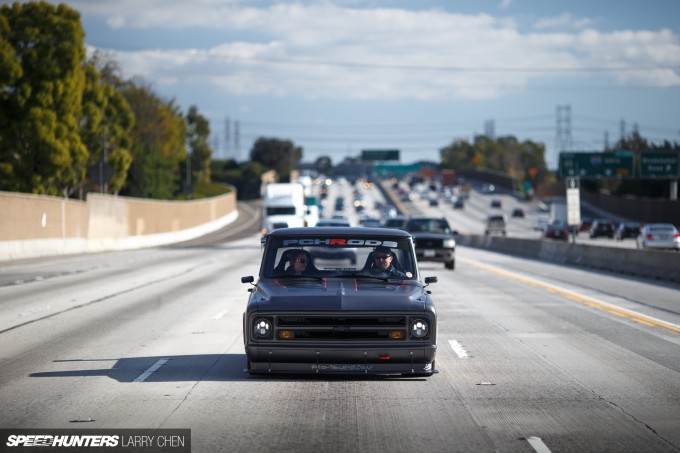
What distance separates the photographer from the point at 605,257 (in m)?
40.7

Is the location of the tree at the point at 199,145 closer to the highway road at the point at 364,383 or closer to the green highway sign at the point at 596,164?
the green highway sign at the point at 596,164

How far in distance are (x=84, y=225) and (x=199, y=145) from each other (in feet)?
351

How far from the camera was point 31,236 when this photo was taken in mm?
47031

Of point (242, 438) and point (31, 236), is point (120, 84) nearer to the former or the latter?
point (31, 236)

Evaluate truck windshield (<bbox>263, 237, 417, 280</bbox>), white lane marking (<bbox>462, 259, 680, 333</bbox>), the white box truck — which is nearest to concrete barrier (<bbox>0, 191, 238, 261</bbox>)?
the white box truck

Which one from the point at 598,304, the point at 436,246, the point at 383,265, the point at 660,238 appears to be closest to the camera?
the point at 383,265

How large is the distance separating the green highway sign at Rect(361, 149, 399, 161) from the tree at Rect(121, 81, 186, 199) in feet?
168

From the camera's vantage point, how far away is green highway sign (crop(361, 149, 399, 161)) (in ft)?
592

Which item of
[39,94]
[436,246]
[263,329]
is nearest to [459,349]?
[263,329]

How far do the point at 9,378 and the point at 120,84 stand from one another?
10200 centimetres

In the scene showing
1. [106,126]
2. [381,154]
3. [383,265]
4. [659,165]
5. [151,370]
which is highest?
[106,126]

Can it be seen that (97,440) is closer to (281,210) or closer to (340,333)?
(340,333)

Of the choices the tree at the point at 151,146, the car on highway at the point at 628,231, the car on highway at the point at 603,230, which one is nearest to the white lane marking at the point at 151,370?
the car on highway at the point at 628,231

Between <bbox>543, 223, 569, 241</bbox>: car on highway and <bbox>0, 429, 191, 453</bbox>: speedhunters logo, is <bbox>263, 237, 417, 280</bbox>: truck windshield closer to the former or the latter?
<bbox>0, 429, 191, 453</bbox>: speedhunters logo
